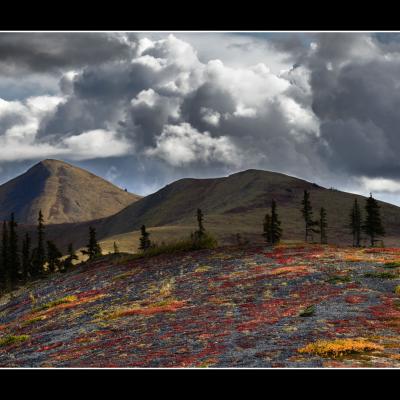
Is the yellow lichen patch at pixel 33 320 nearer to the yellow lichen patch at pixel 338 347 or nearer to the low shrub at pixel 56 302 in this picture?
the low shrub at pixel 56 302

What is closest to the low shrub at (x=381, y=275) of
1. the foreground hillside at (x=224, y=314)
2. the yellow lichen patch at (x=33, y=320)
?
the foreground hillside at (x=224, y=314)

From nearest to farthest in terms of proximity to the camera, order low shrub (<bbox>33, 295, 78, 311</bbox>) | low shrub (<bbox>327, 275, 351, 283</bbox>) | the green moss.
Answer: the green moss, low shrub (<bbox>327, 275, 351, 283</bbox>), low shrub (<bbox>33, 295, 78, 311</bbox>)

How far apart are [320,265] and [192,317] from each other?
621 inches

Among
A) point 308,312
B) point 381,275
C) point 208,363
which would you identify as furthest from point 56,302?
point 208,363

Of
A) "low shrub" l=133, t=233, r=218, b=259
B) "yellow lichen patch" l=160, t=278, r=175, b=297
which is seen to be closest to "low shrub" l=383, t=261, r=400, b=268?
"yellow lichen patch" l=160, t=278, r=175, b=297

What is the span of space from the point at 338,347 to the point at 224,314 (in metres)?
10.4

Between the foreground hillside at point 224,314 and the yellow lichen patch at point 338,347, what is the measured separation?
4 cm

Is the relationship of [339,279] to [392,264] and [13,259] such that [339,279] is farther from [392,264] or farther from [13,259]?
[13,259]

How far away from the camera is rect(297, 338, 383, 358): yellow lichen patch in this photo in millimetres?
17297

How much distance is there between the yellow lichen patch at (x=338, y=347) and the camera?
17297mm

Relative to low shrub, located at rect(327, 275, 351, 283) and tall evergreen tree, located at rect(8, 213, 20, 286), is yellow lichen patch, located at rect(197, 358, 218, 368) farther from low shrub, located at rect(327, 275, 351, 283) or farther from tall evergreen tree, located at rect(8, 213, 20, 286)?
tall evergreen tree, located at rect(8, 213, 20, 286)

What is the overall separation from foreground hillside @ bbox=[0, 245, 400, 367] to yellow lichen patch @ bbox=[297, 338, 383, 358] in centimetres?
4
